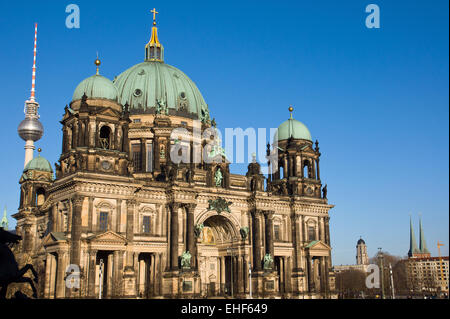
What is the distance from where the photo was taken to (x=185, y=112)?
85.4 meters

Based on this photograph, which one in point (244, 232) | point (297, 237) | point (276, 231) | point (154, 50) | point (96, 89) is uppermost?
point (154, 50)

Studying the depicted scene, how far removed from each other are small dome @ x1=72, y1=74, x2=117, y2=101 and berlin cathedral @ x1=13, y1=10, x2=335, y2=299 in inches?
6.7

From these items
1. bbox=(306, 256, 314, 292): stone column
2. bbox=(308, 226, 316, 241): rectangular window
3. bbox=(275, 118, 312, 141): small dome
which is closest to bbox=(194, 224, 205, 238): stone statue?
bbox=(306, 256, 314, 292): stone column

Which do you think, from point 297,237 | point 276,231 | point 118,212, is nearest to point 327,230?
point 297,237

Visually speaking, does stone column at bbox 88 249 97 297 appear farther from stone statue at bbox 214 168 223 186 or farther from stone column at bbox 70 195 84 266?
stone statue at bbox 214 168 223 186

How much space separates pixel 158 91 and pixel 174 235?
85.1ft

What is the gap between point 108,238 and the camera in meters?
61.9

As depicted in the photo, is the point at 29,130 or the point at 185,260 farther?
the point at 29,130

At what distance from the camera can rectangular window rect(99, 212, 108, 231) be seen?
63178mm

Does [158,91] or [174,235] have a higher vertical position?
[158,91]

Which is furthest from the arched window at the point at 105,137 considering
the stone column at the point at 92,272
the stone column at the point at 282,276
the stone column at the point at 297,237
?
the stone column at the point at 282,276

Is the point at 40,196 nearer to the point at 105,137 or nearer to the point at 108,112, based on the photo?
the point at 105,137
